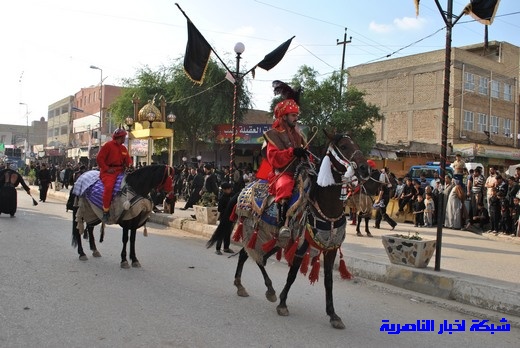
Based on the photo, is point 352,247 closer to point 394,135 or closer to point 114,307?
point 114,307

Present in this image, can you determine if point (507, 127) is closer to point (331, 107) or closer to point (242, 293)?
point (331, 107)

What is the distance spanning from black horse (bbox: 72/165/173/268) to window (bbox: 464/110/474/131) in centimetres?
3532

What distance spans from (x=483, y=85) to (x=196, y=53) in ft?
114

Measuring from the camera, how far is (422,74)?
128 feet

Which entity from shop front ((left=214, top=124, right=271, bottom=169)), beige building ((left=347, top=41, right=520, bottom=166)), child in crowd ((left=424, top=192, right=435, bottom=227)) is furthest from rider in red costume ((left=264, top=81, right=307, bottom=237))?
beige building ((left=347, top=41, right=520, bottom=166))

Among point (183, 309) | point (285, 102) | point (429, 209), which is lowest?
point (183, 309)

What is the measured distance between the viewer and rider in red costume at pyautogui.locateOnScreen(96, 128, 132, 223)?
8.16 meters

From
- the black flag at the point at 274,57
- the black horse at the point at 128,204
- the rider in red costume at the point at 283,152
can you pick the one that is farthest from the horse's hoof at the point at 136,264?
the black flag at the point at 274,57

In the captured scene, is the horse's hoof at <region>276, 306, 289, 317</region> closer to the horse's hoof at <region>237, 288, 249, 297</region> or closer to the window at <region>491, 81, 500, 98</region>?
the horse's hoof at <region>237, 288, 249, 297</region>

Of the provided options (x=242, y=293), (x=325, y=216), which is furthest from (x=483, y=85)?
(x=325, y=216)

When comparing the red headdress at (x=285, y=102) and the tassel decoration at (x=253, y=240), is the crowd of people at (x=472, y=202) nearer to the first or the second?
the red headdress at (x=285, y=102)

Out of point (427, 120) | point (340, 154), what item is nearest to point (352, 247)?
point (340, 154)

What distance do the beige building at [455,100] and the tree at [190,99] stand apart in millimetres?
13009

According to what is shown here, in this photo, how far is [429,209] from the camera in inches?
571
